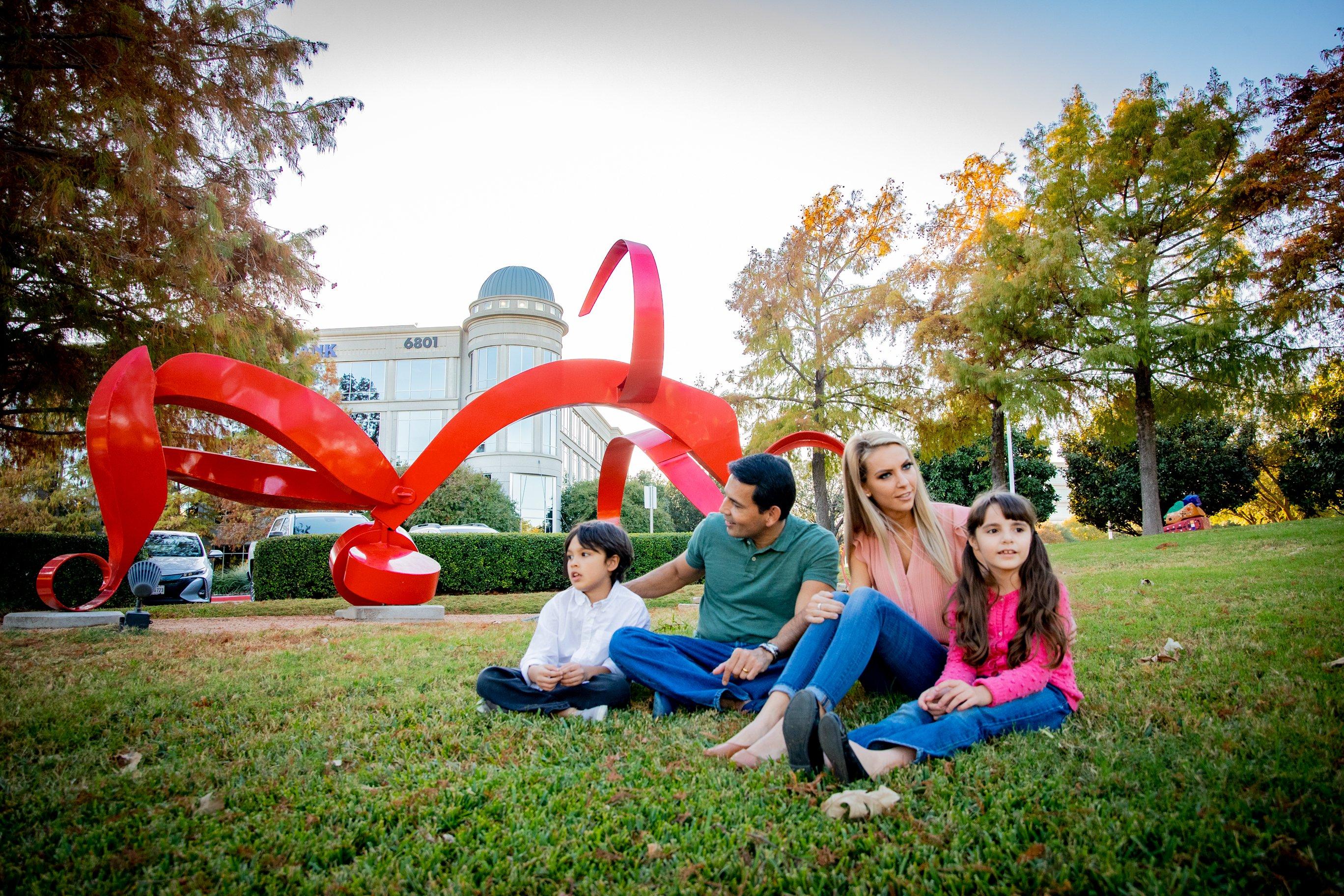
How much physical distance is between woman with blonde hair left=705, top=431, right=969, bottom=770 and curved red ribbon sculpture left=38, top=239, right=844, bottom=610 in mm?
1477

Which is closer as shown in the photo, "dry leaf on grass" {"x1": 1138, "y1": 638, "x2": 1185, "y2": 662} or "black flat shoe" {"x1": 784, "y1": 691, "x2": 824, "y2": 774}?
"black flat shoe" {"x1": 784, "y1": 691, "x2": 824, "y2": 774}

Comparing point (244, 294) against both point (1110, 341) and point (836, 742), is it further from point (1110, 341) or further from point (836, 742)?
point (1110, 341)

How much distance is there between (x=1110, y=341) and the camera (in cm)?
1421

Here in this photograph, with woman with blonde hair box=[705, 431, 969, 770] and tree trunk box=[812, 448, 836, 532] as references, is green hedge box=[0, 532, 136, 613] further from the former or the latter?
tree trunk box=[812, 448, 836, 532]

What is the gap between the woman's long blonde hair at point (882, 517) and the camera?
3178mm

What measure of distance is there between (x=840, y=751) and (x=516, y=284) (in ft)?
108

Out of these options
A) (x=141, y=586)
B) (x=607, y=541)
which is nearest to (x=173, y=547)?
(x=141, y=586)

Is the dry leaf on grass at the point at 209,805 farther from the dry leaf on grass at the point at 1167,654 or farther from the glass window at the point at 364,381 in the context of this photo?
the glass window at the point at 364,381

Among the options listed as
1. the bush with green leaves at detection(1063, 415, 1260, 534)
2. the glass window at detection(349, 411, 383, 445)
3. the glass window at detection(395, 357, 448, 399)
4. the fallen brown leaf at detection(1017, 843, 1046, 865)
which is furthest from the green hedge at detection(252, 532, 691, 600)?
the glass window at detection(349, 411, 383, 445)

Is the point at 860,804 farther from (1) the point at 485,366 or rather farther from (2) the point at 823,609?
(1) the point at 485,366

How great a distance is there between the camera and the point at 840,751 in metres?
2.29

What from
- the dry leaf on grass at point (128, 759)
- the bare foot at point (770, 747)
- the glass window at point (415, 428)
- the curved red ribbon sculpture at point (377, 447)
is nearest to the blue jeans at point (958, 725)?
the bare foot at point (770, 747)

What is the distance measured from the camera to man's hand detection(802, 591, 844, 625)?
2.86m

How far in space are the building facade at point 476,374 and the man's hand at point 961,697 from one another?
28658 mm
